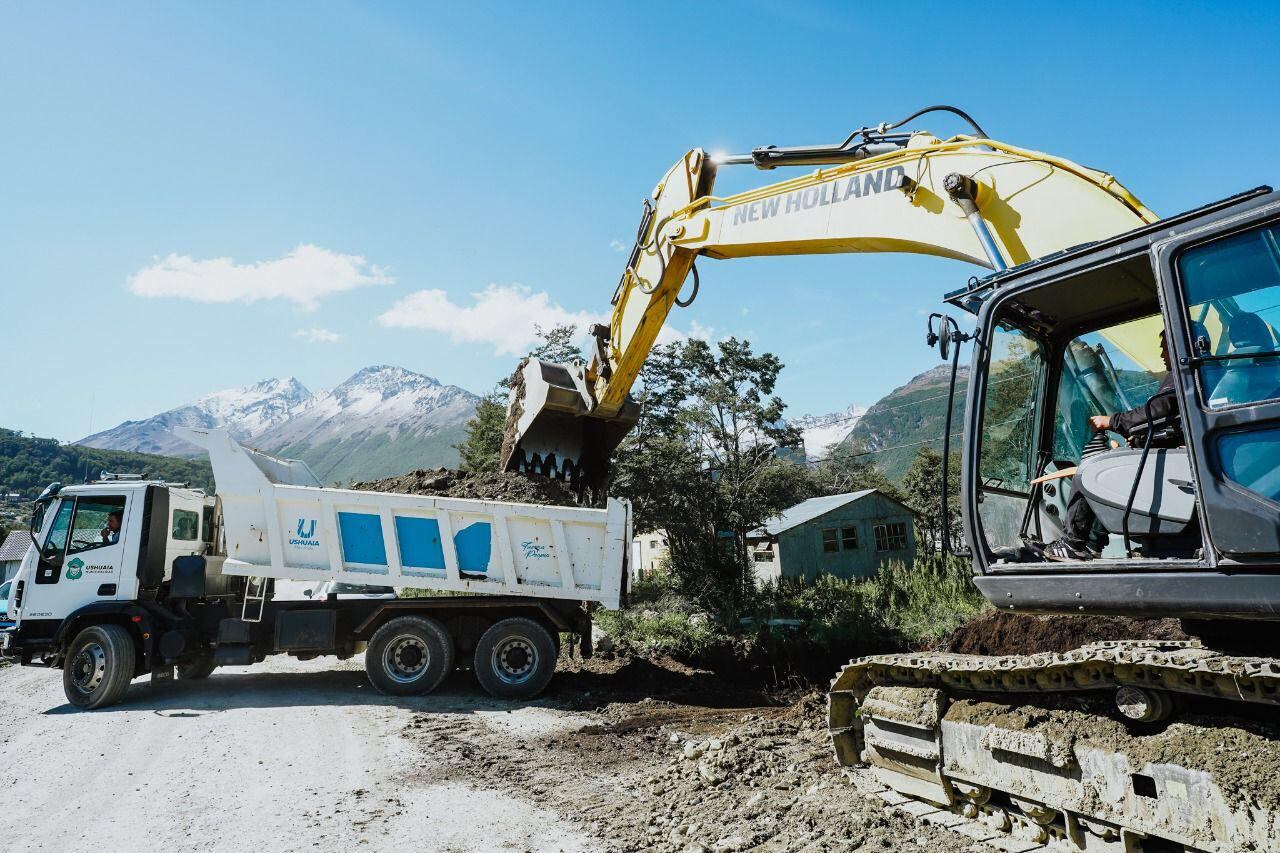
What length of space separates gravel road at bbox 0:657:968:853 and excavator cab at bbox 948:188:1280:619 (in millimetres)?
1629

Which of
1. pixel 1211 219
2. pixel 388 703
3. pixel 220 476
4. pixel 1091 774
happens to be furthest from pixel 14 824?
pixel 1211 219

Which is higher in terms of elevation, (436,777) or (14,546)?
(14,546)

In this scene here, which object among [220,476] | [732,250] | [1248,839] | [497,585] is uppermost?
[732,250]

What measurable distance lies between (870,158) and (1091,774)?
4485mm

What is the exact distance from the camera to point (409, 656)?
9.33 m

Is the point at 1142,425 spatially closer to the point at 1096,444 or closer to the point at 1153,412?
the point at 1153,412

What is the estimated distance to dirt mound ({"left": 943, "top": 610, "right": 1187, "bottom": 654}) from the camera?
282 inches

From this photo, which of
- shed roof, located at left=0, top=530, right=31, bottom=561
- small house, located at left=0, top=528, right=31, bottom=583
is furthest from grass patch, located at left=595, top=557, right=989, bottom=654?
shed roof, located at left=0, top=530, right=31, bottom=561

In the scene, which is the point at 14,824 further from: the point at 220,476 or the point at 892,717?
the point at 892,717

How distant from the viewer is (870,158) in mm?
6180

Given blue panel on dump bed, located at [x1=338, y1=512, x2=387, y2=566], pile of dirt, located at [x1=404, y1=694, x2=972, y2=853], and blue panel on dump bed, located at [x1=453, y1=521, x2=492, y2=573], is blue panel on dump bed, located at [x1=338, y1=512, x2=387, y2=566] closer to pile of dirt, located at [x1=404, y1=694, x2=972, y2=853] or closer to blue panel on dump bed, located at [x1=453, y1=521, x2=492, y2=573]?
blue panel on dump bed, located at [x1=453, y1=521, x2=492, y2=573]

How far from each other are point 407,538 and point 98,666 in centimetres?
367

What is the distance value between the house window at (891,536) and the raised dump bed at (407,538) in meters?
19.3

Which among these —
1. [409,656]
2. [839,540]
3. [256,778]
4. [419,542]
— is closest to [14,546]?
[409,656]
